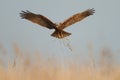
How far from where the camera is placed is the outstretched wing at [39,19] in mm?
7680

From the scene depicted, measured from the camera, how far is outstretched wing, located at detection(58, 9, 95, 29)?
7.67 metres

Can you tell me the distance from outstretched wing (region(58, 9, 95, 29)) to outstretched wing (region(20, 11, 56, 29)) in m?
0.11

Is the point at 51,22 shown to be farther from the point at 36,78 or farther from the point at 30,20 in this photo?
the point at 36,78

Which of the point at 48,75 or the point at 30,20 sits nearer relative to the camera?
the point at 30,20

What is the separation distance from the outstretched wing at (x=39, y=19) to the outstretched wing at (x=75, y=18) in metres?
0.11

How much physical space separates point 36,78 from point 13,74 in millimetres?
424

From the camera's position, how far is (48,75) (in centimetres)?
842

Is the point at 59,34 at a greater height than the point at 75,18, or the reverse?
the point at 75,18

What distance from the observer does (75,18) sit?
7.95m

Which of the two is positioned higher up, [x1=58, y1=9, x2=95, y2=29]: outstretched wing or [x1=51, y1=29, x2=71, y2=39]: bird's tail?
[x1=58, y1=9, x2=95, y2=29]: outstretched wing

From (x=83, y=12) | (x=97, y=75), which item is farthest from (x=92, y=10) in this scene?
(x=97, y=75)

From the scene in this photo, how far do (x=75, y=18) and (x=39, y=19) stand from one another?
17.5 inches

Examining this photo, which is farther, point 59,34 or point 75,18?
point 75,18

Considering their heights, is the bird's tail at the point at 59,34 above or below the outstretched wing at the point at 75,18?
below
